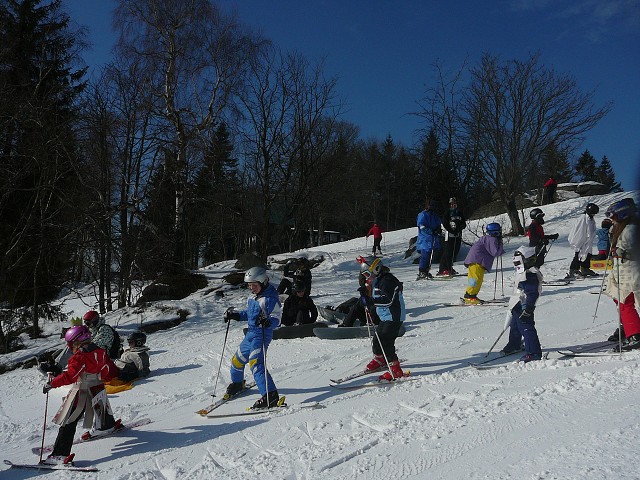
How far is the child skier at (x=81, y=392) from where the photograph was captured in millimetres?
5043

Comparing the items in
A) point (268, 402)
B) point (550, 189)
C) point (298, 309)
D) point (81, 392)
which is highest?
point (550, 189)

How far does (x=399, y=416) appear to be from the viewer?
4.94 m

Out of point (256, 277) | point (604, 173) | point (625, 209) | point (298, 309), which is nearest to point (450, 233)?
point (298, 309)

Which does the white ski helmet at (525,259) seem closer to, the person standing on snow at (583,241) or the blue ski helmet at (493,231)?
the blue ski helmet at (493,231)

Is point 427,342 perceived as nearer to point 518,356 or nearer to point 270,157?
point 518,356

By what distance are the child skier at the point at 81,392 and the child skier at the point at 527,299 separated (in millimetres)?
4929

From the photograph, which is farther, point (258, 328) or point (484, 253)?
point (484, 253)

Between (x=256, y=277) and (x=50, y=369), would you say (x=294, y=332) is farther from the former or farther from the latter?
(x=50, y=369)

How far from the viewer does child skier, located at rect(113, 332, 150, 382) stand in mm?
8018

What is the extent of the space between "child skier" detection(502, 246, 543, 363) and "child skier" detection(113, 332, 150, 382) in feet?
18.9

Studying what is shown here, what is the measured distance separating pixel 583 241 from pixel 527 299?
7362mm

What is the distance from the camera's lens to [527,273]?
20.9 ft

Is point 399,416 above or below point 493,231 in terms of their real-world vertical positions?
below

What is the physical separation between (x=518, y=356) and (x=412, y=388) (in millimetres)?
1797
